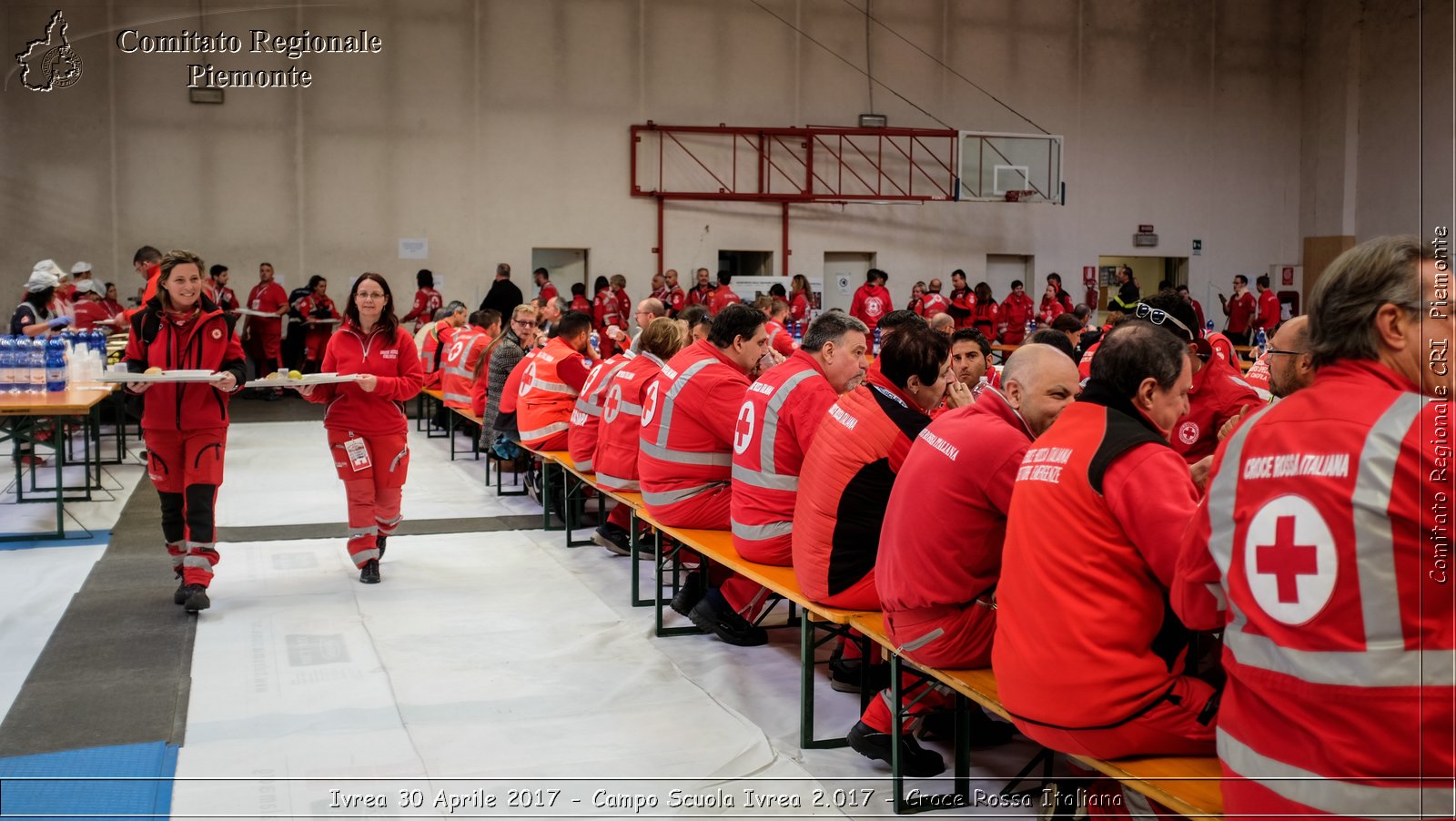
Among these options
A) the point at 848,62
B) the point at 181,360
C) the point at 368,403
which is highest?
the point at 848,62

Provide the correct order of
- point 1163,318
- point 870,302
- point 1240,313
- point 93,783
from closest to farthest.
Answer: point 93,783
point 1163,318
point 870,302
point 1240,313

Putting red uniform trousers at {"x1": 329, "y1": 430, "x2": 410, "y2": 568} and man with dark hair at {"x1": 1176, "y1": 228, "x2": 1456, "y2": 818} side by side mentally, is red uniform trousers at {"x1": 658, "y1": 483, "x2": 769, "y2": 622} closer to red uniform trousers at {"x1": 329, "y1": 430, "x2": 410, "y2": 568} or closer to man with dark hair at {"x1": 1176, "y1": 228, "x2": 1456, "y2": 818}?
red uniform trousers at {"x1": 329, "y1": 430, "x2": 410, "y2": 568}

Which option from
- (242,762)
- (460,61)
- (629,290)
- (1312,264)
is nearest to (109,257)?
(460,61)

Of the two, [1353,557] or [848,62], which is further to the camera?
[848,62]

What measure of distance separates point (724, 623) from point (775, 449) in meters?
1.11

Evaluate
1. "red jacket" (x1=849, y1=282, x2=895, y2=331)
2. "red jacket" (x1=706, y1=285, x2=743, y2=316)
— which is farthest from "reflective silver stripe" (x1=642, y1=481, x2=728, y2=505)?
"red jacket" (x1=849, y1=282, x2=895, y2=331)

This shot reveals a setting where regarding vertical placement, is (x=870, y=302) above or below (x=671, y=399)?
above

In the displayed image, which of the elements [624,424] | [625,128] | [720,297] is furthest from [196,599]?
[625,128]

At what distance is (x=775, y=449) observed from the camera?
4.48 meters

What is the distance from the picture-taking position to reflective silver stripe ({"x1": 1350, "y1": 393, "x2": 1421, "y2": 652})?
6.29ft

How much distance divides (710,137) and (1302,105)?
11787 mm

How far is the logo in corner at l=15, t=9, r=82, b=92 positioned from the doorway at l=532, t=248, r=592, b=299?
7108 mm

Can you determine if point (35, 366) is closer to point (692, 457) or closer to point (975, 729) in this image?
point (692, 457)

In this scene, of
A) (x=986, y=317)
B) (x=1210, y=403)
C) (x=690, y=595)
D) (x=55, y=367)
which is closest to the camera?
(x=1210, y=403)
